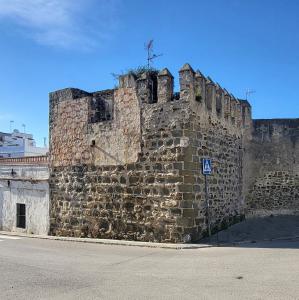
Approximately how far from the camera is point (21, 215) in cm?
1525

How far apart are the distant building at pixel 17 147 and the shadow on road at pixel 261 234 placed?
2786cm

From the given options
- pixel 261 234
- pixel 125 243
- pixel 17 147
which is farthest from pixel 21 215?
pixel 17 147

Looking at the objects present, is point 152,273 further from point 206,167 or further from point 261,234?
point 261,234

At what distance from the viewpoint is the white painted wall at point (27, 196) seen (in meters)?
14.0

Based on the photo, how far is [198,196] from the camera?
10445mm

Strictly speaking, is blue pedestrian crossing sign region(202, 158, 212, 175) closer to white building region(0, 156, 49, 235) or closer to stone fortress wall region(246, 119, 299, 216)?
stone fortress wall region(246, 119, 299, 216)

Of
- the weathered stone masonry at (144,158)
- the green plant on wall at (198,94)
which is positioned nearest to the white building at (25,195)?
the weathered stone masonry at (144,158)

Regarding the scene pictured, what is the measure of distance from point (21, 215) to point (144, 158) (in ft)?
22.3

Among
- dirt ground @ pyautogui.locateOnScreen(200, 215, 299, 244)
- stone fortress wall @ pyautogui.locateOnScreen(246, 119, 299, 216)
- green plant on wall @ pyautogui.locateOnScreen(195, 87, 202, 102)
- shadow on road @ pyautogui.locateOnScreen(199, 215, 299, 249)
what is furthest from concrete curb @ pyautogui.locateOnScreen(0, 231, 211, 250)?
stone fortress wall @ pyautogui.locateOnScreen(246, 119, 299, 216)

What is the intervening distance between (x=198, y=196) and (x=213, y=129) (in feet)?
7.02

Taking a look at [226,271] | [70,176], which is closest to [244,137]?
[70,176]

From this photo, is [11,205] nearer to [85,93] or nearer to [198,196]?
[85,93]

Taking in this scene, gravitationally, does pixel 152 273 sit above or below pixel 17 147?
below

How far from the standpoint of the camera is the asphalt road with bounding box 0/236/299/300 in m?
5.77
